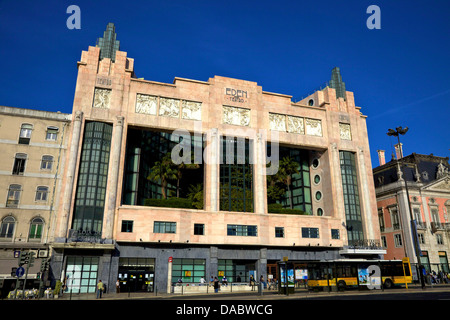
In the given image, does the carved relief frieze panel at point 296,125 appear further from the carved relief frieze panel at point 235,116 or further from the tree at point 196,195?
the tree at point 196,195

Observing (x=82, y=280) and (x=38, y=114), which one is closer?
(x=82, y=280)

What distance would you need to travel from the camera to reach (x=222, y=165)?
48344 millimetres

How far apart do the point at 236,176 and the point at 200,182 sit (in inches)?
344

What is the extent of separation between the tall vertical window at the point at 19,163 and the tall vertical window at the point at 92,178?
6113 mm

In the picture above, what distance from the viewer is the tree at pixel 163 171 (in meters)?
50.6

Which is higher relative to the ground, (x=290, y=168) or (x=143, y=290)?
(x=290, y=168)

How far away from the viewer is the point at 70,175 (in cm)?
4038

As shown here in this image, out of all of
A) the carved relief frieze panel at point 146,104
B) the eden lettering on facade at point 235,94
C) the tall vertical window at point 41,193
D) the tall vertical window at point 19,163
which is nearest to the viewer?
Answer: the tall vertical window at point 41,193

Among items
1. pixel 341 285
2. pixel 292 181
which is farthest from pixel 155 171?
pixel 341 285

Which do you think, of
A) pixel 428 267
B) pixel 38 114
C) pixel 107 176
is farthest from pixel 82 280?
pixel 428 267

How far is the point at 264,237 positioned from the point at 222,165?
36.3 feet

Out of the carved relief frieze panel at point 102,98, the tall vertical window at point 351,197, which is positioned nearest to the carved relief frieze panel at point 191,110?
the carved relief frieze panel at point 102,98

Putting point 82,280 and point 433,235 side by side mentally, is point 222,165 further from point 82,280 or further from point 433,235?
point 433,235

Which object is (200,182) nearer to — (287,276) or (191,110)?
(191,110)
